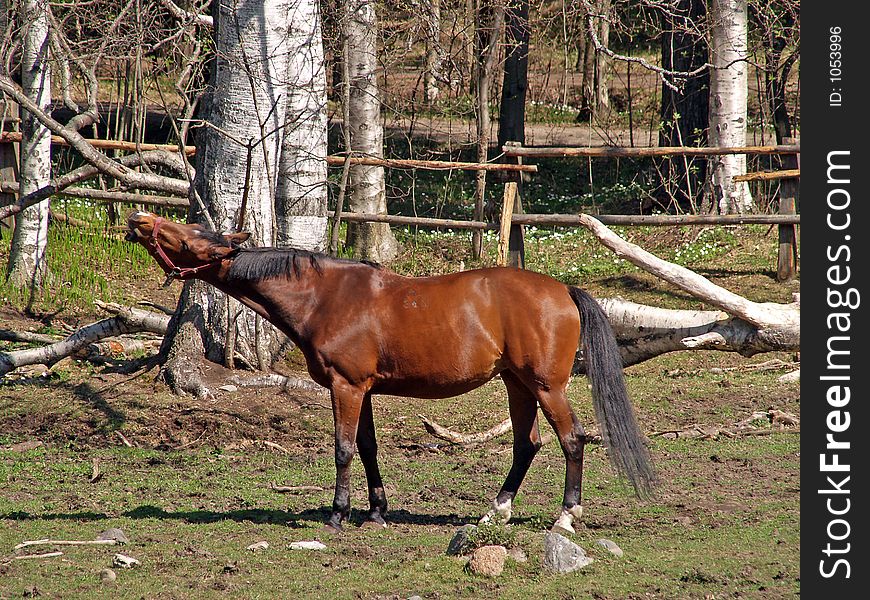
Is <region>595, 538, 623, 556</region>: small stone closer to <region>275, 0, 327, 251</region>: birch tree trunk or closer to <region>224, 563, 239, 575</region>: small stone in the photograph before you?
<region>224, 563, 239, 575</region>: small stone

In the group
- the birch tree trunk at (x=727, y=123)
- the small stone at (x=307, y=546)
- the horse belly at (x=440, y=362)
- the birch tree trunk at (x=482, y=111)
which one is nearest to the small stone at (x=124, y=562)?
the small stone at (x=307, y=546)

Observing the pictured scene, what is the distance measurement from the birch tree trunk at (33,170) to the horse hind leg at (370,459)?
6929 mm

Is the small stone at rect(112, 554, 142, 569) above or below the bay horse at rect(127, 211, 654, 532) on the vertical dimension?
below

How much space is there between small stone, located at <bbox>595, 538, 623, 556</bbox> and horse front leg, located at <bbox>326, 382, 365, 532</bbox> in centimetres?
152

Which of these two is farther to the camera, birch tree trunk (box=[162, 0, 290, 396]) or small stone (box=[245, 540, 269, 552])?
birch tree trunk (box=[162, 0, 290, 396])

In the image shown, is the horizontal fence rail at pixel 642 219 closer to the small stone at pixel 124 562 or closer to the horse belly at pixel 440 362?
the horse belly at pixel 440 362

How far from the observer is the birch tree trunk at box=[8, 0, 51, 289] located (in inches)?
453

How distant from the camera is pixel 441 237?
14.4 m

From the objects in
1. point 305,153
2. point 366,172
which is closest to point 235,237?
point 305,153

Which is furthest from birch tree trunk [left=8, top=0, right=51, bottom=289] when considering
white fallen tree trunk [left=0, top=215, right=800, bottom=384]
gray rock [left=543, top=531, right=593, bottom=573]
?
gray rock [left=543, top=531, right=593, bottom=573]

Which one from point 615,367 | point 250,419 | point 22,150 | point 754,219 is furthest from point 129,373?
point 754,219

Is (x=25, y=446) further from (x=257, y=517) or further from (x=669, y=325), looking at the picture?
(x=669, y=325)

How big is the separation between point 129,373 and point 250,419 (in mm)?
1688
